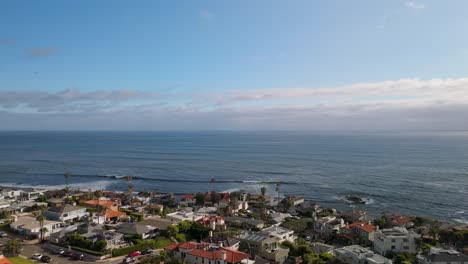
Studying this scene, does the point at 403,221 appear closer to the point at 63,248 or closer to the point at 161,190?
the point at 63,248

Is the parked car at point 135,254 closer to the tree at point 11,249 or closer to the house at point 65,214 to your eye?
the tree at point 11,249

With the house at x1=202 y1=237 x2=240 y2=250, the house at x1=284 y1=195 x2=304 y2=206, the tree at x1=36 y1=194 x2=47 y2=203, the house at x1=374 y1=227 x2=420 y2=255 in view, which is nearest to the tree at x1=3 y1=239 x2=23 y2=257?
the house at x1=202 y1=237 x2=240 y2=250

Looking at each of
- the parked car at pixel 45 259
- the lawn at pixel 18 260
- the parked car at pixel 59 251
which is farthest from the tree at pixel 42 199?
the parked car at pixel 45 259

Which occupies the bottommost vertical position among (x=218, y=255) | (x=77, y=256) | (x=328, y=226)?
(x=328, y=226)

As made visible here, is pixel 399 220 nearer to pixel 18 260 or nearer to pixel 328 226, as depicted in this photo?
pixel 328 226

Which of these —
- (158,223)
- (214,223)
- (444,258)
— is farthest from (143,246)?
(444,258)

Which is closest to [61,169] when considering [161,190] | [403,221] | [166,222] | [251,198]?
[161,190]

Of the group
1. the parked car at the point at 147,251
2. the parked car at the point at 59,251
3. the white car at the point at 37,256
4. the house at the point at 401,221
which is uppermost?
the white car at the point at 37,256
